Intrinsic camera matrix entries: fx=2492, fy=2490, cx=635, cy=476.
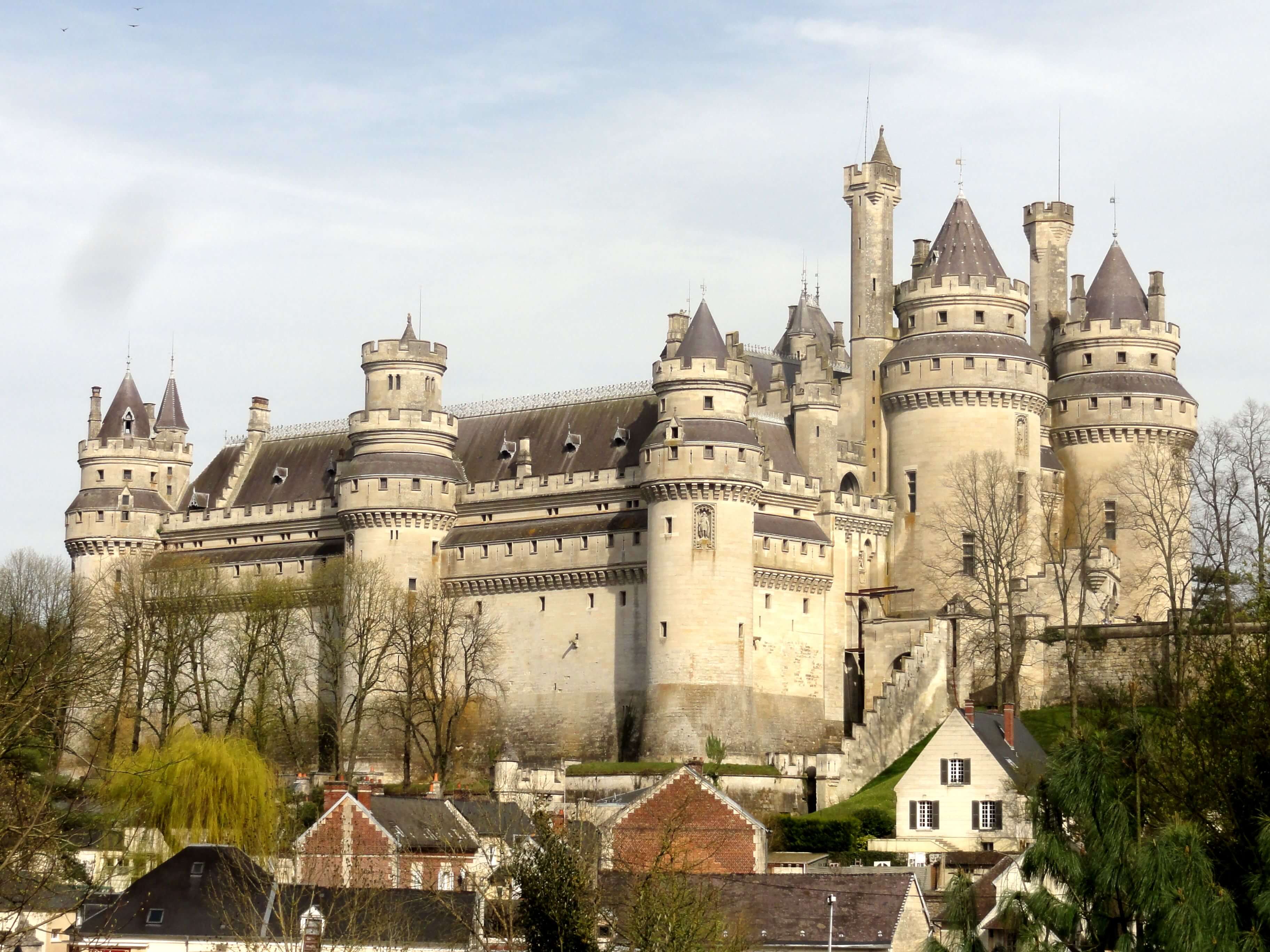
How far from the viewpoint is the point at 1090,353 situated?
88.5 meters

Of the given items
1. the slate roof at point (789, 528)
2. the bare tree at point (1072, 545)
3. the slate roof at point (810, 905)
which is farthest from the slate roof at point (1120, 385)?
the slate roof at point (810, 905)

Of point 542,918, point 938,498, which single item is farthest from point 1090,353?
point 542,918

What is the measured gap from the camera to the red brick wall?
58.2 metres

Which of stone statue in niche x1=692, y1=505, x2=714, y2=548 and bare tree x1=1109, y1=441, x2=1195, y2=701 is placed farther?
bare tree x1=1109, y1=441, x2=1195, y2=701

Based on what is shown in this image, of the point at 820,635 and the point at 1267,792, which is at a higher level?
the point at 820,635

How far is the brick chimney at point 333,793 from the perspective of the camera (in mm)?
59125

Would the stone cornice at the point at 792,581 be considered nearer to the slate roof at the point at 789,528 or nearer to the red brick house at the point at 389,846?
the slate roof at the point at 789,528

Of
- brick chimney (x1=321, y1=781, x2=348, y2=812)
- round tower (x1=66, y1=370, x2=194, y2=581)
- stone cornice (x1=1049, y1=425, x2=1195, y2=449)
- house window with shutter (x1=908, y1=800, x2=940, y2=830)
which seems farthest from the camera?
round tower (x1=66, y1=370, x2=194, y2=581)

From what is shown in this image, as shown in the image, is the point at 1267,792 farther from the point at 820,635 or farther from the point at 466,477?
the point at 466,477

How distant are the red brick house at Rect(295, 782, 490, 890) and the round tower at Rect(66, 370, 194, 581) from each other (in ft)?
126

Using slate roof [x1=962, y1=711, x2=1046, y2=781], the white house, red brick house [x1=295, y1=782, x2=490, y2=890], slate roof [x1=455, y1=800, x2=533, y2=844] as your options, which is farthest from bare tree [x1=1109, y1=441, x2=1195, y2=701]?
red brick house [x1=295, y1=782, x2=490, y2=890]

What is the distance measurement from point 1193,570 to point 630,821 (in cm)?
2620

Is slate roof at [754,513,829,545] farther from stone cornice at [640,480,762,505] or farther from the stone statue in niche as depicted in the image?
the stone statue in niche

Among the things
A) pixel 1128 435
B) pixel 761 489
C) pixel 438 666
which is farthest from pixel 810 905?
pixel 1128 435
